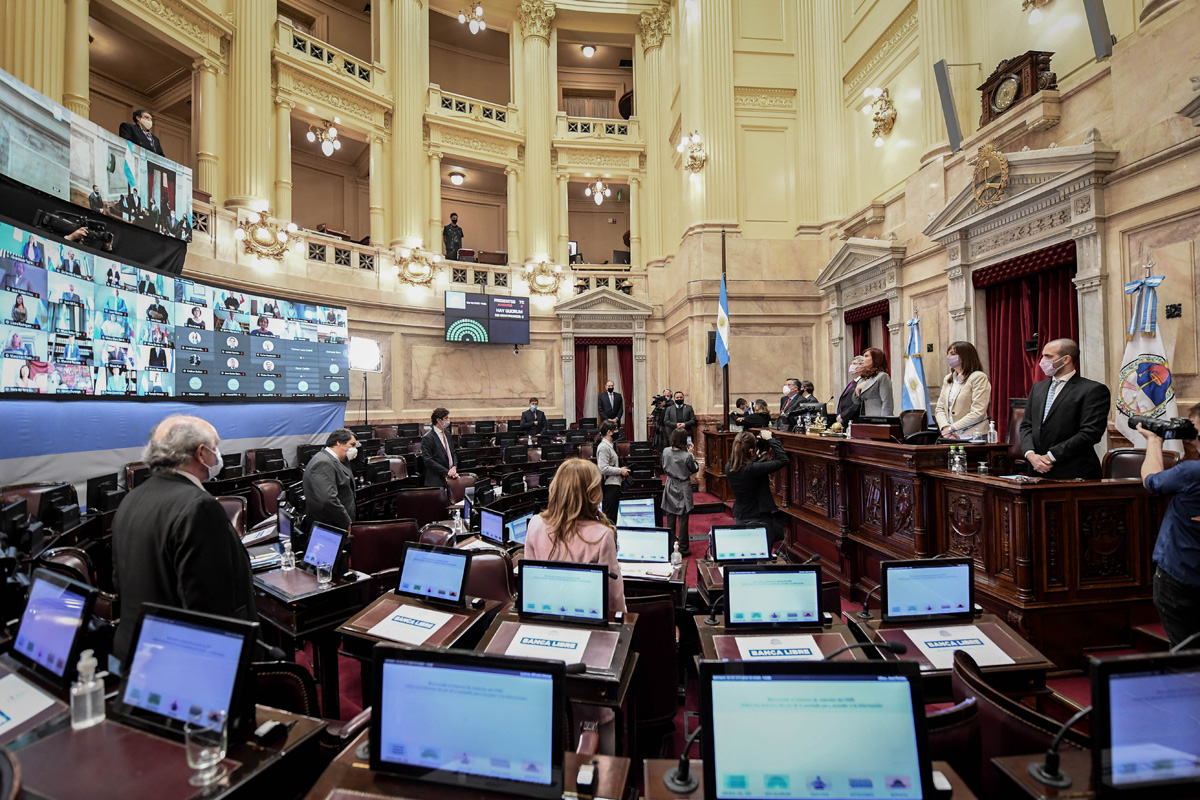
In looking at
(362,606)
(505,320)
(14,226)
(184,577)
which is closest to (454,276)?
(505,320)

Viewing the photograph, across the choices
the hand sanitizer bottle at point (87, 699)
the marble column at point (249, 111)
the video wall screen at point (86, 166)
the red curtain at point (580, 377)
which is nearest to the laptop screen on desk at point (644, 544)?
the hand sanitizer bottle at point (87, 699)

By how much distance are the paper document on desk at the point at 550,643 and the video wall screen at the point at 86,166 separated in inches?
253

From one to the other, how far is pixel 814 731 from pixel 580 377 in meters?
14.2

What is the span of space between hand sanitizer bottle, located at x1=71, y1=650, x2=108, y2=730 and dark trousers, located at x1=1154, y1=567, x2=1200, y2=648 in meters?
4.15

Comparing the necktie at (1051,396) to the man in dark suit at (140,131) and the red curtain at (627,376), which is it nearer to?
the man in dark suit at (140,131)

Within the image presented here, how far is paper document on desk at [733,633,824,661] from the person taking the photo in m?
2.20

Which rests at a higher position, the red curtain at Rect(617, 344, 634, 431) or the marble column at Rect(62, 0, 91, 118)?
the marble column at Rect(62, 0, 91, 118)

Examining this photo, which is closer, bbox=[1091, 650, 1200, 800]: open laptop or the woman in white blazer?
bbox=[1091, 650, 1200, 800]: open laptop

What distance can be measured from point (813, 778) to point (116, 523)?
7.66ft

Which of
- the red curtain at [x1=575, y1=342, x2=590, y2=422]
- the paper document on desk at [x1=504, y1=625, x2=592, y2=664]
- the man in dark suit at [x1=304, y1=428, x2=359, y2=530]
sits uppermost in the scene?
the red curtain at [x1=575, y1=342, x2=590, y2=422]

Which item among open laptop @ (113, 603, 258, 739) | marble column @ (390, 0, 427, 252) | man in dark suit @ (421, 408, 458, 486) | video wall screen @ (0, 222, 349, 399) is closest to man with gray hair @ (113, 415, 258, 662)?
open laptop @ (113, 603, 258, 739)

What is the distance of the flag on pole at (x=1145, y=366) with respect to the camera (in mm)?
5062

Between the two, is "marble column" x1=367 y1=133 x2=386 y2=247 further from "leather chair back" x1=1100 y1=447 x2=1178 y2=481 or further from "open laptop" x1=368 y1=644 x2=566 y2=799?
"open laptop" x1=368 y1=644 x2=566 y2=799

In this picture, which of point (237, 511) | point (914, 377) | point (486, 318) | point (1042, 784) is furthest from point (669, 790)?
point (486, 318)
